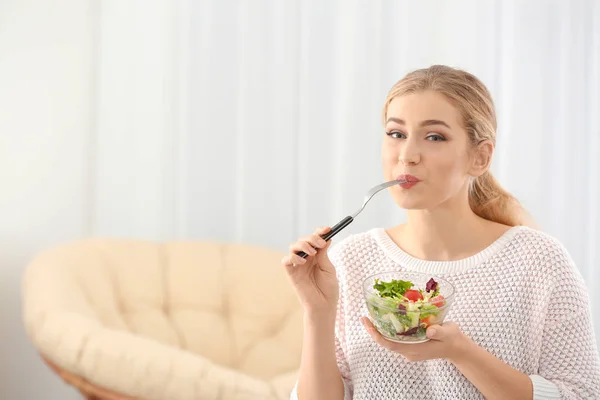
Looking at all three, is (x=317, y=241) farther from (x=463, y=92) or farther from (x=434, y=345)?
(x=463, y=92)

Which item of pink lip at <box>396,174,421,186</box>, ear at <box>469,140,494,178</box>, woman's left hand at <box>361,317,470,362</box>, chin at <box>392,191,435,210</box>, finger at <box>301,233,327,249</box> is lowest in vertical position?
woman's left hand at <box>361,317,470,362</box>

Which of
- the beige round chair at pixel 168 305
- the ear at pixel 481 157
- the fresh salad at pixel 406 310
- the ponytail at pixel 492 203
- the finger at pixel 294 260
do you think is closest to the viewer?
the fresh salad at pixel 406 310

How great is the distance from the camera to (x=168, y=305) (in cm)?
245

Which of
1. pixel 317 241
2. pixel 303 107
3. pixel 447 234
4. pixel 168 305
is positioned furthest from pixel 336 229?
pixel 303 107

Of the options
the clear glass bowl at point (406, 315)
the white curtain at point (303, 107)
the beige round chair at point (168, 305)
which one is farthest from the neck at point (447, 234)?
the white curtain at point (303, 107)

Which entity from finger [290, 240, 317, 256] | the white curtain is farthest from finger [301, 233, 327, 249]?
the white curtain

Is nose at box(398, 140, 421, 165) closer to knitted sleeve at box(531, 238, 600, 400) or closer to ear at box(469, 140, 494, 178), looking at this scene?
ear at box(469, 140, 494, 178)

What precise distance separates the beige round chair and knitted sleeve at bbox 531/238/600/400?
2.81 feet

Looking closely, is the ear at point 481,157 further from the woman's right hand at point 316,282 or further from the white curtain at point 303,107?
the white curtain at point 303,107

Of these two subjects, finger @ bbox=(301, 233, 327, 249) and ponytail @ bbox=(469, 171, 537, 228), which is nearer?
finger @ bbox=(301, 233, 327, 249)

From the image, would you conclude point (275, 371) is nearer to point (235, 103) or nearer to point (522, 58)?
point (235, 103)

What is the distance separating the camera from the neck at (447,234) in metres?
1.31

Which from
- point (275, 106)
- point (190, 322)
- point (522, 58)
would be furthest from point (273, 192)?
point (522, 58)

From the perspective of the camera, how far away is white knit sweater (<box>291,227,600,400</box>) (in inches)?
47.8
